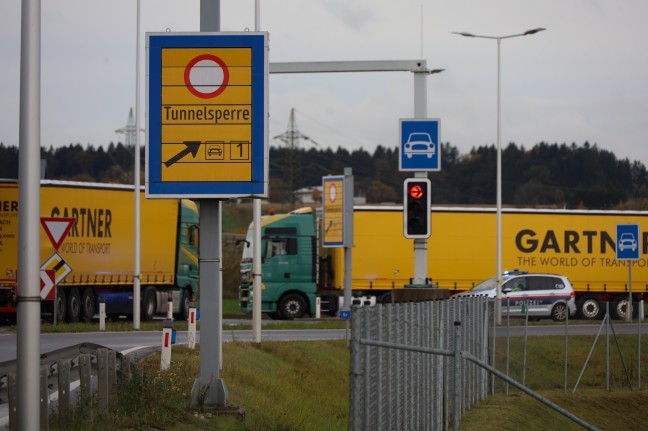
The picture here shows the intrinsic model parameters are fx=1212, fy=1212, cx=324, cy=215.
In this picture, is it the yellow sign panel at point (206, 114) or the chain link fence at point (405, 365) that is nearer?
the chain link fence at point (405, 365)

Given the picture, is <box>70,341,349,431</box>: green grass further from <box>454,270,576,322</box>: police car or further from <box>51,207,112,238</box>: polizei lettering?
<box>454,270,576,322</box>: police car

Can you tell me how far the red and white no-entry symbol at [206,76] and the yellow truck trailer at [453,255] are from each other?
28.0 metres

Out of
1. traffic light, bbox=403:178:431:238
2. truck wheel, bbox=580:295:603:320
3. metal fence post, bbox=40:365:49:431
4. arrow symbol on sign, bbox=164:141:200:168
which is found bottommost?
truck wheel, bbox=580:295:603:320

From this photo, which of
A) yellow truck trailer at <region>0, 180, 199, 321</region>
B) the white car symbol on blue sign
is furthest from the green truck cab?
the white car symbol on blue sign

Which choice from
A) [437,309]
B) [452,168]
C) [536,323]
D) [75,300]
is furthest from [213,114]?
[452,168]

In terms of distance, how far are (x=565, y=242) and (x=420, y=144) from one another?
27132mm

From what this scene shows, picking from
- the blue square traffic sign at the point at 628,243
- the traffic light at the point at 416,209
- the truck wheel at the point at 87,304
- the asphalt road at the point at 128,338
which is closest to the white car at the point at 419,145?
the traffic light at the point at 416,209

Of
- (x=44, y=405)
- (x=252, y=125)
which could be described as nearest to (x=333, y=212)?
(x=252, y=125)

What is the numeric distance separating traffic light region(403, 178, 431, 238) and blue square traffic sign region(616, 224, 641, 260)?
12897mm

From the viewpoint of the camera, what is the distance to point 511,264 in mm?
47094

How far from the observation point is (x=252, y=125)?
13375mm

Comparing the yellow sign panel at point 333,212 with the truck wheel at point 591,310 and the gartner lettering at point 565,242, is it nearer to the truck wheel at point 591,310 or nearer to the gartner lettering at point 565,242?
the gartner lettering at point 565,242

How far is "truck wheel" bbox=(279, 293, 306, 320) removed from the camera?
139 ft

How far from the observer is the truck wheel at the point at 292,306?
4250 centimetres
